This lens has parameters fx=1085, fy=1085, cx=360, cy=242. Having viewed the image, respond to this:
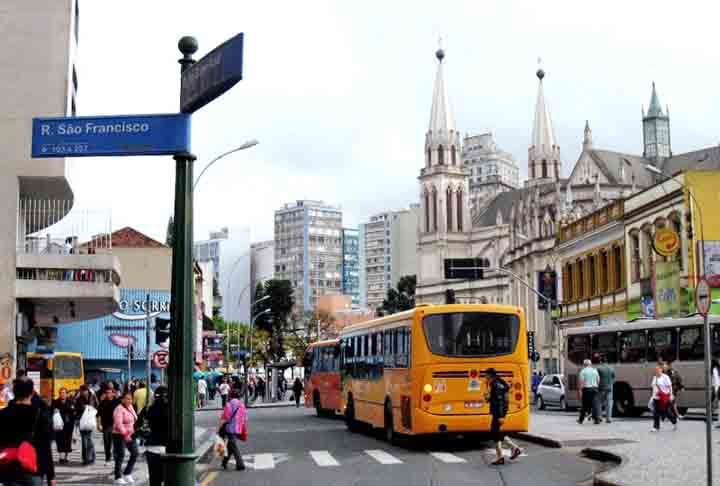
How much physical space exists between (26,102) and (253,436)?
11.1m

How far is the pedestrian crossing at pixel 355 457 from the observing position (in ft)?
66.7

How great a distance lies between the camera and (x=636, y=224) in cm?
5156

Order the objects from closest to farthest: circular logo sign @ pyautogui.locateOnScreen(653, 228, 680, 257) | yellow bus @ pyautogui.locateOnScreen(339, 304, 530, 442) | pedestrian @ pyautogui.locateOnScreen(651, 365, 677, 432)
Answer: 1. yellow bus @ pyautogui.locateOnScreen(339, 304, 530, 442)
2. pedestrian @ pyautogui.locateOnScreen(651, 365, 677, 432)
3. circular logo sign @ pyautogui.locateOnScreen(653, 228, 680, 257)

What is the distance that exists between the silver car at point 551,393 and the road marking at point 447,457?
71.1 feet

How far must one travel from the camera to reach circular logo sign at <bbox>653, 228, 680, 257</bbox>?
1786 inches

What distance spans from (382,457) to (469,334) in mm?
3172

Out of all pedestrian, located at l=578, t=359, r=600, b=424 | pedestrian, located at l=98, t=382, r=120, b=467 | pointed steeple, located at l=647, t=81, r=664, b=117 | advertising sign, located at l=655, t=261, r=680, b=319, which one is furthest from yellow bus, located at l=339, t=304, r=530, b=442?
pointed steeple, located at l=647, t=81, r=664, b=117

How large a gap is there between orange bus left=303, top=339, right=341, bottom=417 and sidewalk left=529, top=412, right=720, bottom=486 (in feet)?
27.6

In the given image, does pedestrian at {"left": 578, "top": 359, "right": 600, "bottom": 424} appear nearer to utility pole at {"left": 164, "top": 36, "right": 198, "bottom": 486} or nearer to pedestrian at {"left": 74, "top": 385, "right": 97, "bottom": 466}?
pedestrian at {"left": 74, "top": 385, "right": 97, "bottom": 466}

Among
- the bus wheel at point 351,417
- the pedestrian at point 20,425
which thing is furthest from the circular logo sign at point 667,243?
the pedestrian at point 20,425

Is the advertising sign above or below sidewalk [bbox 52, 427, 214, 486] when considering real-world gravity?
above

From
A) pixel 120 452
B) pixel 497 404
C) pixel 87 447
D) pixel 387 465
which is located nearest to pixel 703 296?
pixel 497 404

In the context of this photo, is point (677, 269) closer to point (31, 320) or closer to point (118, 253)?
point (31, 320)

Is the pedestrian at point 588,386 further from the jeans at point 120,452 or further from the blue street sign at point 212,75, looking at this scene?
the blue street sign at point 212,75
